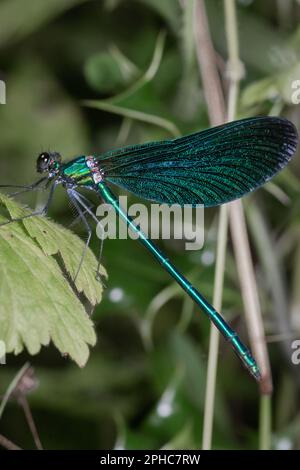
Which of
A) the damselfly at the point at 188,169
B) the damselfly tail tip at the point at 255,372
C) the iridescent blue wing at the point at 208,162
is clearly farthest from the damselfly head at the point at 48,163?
the damselfly tail tip at the point at 255,372

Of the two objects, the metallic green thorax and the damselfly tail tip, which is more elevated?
the metallic green thorax

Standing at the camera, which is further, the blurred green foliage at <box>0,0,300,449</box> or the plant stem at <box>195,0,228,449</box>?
the blurred green foliage at <box>0,0,300,449</box>

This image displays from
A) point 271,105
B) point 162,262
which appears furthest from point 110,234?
point 271,105

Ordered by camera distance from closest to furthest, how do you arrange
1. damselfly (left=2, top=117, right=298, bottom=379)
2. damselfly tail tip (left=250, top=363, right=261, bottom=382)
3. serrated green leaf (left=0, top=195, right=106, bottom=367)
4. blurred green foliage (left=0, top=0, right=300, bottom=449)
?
serrated green leaf (left=0, top=195, right=106, bottom=367) → damselfly tail tip (left=250, top=363, right=261, bottom=382) → damselfly (left=2, top=117, right=298, bottom=379) → blurred green foliage (left=0, top=0, right=300, bottom=449)

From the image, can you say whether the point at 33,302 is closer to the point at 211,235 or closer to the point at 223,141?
the point at 223,141

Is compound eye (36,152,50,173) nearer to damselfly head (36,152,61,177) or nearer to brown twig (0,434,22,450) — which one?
damselfly head (36,152,61,177)

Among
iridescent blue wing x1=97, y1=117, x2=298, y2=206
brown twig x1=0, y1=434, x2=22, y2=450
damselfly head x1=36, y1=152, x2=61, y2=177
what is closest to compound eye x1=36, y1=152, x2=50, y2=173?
damselfly head x1=36, y1=152, x2=61, y2=177

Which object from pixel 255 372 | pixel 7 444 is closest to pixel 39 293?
pixel 7 444
